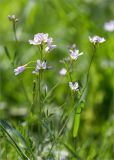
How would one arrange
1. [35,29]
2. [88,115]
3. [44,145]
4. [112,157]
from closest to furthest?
[44,145] < [112,157] < [88,115] < [35,29]

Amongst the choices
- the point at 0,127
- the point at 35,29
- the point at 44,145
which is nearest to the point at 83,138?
the point at 44,145

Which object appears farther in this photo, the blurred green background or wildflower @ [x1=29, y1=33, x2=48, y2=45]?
the blurred green background

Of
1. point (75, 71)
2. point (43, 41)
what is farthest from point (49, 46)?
point (75, 71)

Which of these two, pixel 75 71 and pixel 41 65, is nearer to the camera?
pixel 41 65

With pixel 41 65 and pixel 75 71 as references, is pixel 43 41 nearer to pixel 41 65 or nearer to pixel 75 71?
pixel 41 65

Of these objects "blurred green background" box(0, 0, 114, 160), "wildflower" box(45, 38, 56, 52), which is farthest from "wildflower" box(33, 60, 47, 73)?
"blurred green background" box(0, 0, 114, 160)

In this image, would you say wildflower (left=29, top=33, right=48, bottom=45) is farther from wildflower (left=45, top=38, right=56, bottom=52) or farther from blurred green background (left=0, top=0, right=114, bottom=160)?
blurred green background (left=0, top=0, right=114, bottom=160)

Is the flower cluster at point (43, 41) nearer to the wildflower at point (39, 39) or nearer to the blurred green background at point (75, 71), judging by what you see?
the wildflower at point (39, 39)

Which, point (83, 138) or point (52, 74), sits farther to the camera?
point (52, 74)

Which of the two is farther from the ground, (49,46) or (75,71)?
(75,71)

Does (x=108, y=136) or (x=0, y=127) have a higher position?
(x=108, y=136)

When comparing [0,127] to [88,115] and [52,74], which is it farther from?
[52,74]
